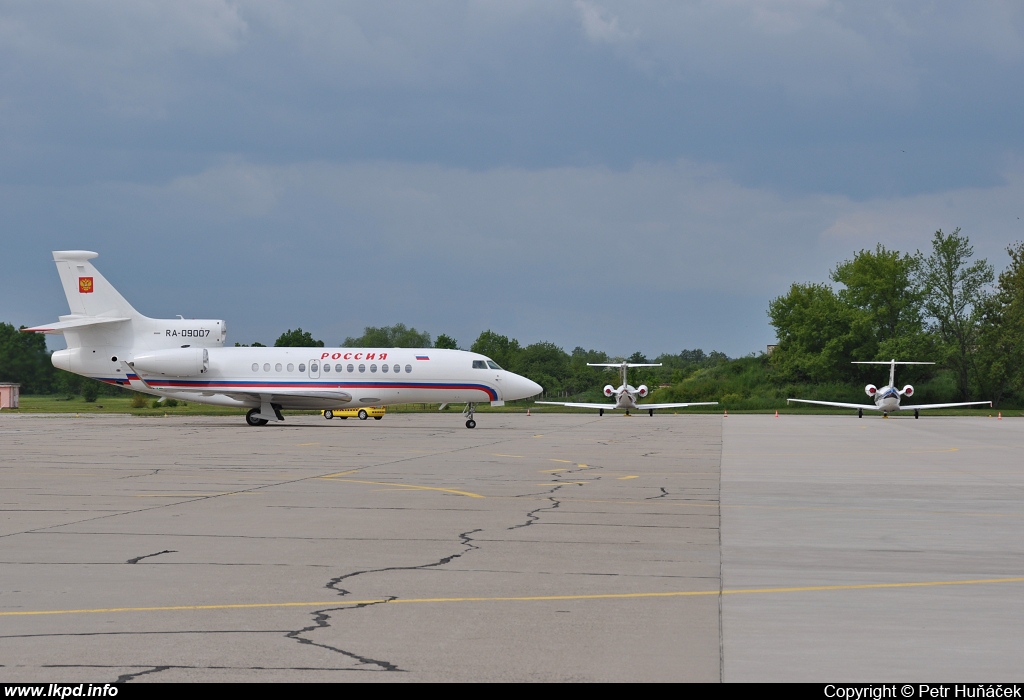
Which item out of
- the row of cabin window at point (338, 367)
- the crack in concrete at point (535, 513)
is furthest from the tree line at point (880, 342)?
the crack in concrete at point (535, 513)

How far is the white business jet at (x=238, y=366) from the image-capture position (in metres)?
44.4

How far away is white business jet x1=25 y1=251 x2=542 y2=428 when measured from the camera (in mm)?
44375

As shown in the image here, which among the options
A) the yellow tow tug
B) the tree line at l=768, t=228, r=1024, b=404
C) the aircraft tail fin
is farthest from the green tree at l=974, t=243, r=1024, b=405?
the aircraft tail fin

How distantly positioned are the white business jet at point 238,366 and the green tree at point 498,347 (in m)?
89.2

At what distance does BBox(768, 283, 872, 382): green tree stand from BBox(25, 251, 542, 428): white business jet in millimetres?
61459

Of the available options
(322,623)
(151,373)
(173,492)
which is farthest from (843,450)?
(151,373)

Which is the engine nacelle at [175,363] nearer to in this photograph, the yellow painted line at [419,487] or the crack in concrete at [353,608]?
the yellow painted line at [419,487]

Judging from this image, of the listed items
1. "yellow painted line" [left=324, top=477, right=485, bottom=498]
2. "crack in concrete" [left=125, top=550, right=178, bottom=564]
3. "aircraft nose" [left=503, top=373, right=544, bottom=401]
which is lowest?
"crack in concrete" [left=125, top=550, right=178, bottom=564]

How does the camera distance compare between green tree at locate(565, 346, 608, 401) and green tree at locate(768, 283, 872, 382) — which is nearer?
green tree at locate(768, 283, 872, 382)

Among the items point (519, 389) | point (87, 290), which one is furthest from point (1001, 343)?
point (87, 290)

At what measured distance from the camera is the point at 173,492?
16.9m

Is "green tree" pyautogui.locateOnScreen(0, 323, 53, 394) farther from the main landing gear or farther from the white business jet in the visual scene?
the main landing gear

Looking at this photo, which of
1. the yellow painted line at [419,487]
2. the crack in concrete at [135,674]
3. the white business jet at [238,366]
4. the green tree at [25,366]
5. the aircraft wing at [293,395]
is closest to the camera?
the crack in concrete at [135,674]

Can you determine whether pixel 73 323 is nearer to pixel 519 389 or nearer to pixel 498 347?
pixel 519 389
